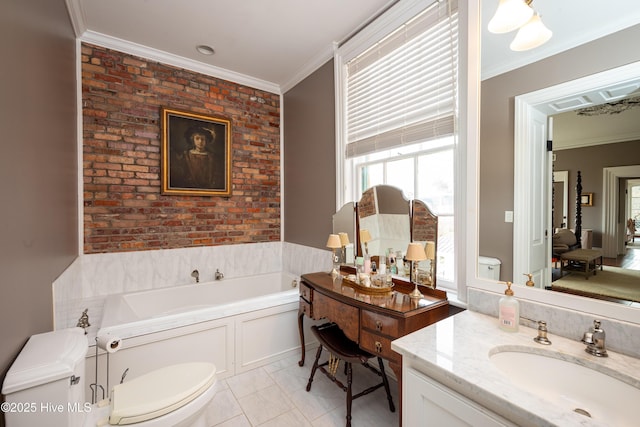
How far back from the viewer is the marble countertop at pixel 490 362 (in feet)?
2.51

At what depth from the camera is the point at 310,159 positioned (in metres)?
3.06

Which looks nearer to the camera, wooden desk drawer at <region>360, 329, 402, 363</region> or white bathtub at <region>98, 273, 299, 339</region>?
wooden desk drawer at <region>360, 329, 402, 363</region>

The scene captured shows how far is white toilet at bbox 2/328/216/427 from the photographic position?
86cm

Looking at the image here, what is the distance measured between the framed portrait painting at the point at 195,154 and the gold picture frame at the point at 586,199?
2962 mm

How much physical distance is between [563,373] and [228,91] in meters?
3.56

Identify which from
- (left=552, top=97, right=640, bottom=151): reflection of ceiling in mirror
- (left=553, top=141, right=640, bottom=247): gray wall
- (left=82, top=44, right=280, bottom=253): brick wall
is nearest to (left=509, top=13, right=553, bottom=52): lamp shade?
(left=552, top=97, right=640, bottom=151): reflection of ceiling in mirror

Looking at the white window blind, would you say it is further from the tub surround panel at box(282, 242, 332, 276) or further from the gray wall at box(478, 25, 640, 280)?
the tub surround panel at box(282, 242, 332, 276)

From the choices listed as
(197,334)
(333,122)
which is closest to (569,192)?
(333,122)

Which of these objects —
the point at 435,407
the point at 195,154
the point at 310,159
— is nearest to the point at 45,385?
the point at 435,407

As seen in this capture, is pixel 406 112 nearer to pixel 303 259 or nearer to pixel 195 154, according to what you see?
pixel 303 259

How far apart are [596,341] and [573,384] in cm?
19

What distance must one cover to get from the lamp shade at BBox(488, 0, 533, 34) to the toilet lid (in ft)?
7.54

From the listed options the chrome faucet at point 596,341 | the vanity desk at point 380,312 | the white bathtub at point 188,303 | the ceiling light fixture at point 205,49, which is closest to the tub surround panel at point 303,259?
the white bathtub at point 188,303

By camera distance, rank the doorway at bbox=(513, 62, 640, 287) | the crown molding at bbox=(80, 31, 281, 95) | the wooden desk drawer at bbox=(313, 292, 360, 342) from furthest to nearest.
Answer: the crown molding at bbox=(80, 31, 281, 95) → the wooden desk drawer at bbox=(313, 292, 360, 342) → the doorway at bbox=(513, 62, 640, 287)
